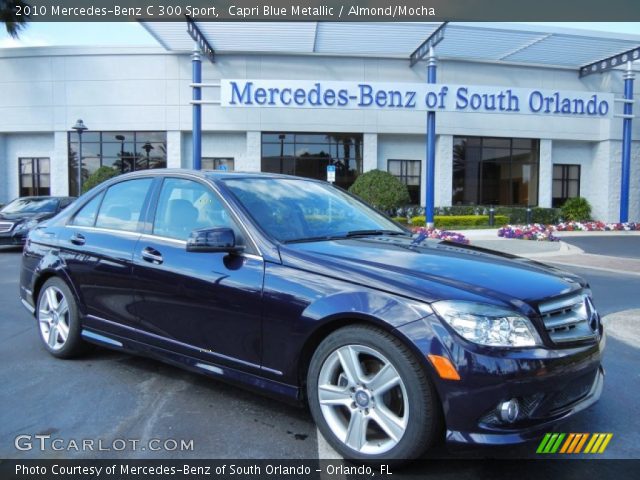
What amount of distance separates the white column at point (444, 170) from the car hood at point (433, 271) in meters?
22.5

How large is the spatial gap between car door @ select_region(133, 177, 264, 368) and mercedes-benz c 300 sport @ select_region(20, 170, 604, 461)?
0.4 inches

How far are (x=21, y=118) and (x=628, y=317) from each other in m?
26.7

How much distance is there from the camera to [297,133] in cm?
2464

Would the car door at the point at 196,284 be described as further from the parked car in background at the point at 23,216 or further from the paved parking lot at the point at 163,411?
the parked car in background at the point at 23,216

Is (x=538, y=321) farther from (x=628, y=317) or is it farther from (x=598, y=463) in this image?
(x=628, y=317)

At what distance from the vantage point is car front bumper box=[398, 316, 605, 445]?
2.35m

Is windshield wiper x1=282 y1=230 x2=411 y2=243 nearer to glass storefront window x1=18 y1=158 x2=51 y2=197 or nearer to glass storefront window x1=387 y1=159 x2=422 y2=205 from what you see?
glass storefront window x1=387 y1=159 x2=422 y2=205

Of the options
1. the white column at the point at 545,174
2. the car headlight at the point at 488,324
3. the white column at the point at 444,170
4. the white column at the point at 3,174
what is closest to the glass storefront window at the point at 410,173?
the white column at the point at 444,170

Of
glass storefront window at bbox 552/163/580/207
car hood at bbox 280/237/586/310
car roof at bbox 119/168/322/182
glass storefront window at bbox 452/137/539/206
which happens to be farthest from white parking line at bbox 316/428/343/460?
glass storefront window at bbox 552/163/580/207

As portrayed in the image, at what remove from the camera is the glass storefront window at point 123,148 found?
24.5m

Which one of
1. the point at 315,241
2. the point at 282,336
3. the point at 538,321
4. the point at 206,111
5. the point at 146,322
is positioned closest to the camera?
the point at 538,321

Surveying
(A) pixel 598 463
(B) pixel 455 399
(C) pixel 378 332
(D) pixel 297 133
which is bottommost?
(A) pixel 598 463

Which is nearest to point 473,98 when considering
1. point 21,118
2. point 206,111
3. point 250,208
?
point 206,111

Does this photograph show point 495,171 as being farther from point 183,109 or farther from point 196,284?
point 196,284
